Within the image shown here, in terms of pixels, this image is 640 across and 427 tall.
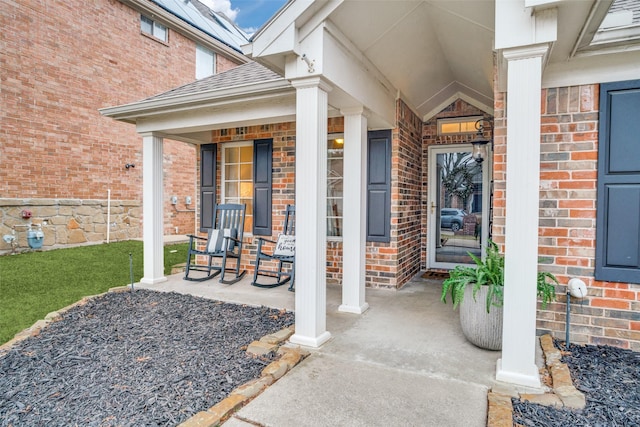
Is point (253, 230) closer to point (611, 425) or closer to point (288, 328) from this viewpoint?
point (288, 328)

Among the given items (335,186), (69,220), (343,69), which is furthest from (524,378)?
(69,220)

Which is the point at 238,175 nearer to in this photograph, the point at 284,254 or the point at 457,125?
the point at 284,254

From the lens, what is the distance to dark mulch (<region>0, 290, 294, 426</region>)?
6.81ft

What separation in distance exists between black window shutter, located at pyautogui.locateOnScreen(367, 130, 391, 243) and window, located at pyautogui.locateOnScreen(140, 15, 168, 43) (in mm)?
8509

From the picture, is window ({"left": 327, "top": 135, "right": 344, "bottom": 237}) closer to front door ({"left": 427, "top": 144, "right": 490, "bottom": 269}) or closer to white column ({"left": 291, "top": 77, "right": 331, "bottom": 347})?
front door ({"left": 427, "top": 144, "right": 490, "bottom": 269})

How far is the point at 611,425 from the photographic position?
1.88m

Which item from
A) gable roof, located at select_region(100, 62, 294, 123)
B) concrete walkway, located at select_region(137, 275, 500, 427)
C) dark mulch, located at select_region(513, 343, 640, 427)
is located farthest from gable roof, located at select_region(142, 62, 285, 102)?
dark mulch, located at select_region(513, 343, 640, 427)

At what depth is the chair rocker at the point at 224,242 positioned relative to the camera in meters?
5.18

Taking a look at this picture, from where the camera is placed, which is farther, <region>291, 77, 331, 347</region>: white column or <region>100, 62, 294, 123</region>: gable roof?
<region>100, 62, 294, 123</region>: gable roof

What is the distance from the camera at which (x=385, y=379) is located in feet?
7.88

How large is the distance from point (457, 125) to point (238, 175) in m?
3.62

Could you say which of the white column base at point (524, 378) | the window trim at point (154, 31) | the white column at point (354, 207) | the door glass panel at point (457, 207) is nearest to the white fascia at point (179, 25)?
the window trim at point (154, 31)

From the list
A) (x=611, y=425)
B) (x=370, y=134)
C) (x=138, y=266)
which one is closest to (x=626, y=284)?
(x=611, y=425)

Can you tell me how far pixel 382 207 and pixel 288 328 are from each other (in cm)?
225
